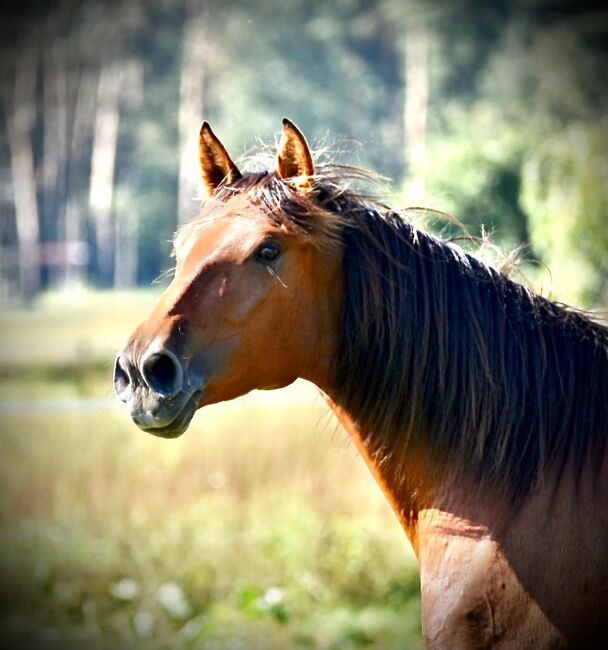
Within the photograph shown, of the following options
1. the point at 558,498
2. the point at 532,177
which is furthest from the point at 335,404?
the point at 532,177

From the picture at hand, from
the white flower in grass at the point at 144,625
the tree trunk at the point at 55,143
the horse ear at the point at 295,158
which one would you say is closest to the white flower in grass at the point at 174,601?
the white flower in grass at the point at 144,625

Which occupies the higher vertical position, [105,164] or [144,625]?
[105,164]

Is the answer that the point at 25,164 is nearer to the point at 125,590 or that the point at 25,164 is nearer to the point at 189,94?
the point at 189,94

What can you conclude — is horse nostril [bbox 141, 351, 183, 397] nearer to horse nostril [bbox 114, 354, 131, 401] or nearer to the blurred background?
horse nostril [bbox 114, 354, 131, 401]

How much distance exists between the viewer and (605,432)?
97.6 inches

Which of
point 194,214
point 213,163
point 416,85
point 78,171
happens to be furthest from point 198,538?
point 78,171

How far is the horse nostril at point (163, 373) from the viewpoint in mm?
2365

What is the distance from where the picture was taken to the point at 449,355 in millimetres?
2596

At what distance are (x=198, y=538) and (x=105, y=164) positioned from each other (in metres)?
24.8

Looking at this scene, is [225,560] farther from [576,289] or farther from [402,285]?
[402,285]

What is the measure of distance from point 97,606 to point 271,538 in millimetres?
1377

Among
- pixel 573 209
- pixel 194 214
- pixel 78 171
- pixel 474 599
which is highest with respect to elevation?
pixel 78 171

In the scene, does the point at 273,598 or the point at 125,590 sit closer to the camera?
the point at 273,598

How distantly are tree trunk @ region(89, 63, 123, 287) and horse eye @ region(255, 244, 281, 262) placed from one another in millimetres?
26769
